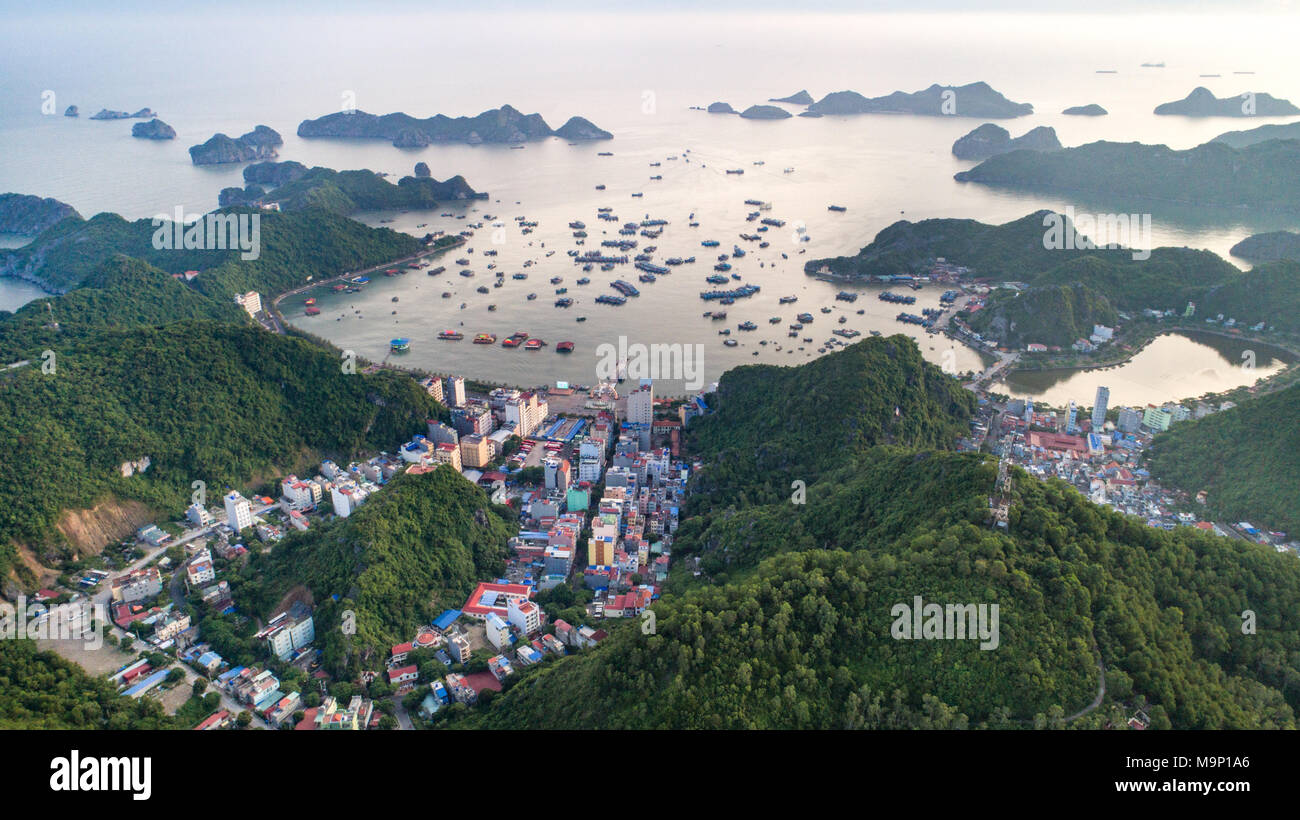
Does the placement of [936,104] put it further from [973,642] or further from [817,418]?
[973,642]

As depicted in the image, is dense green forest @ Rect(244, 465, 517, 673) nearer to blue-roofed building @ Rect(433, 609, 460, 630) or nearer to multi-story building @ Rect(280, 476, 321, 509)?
blue-roofed building @ Rect(433, 609, 460, 630)

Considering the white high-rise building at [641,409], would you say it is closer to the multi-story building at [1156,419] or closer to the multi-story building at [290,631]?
the multi-story building at [290,631]

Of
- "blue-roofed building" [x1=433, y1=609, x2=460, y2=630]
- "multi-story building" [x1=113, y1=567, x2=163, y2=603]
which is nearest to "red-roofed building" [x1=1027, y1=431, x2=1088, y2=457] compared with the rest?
"blue-roofed building" [x1=433, y1=609, x2=460, y2=630]

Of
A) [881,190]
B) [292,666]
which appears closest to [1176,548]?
[292,666]

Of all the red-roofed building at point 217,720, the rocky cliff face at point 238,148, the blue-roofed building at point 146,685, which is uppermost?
the rocky cliff face at point 238,148

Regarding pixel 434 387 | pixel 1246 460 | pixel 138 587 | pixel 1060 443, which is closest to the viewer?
pixel 138 587

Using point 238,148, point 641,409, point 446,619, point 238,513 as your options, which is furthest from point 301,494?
point 238,148

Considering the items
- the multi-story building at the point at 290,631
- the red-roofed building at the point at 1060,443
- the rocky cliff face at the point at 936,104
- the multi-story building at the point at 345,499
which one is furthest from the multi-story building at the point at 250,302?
the rocky cliff face at the point at 936,104
